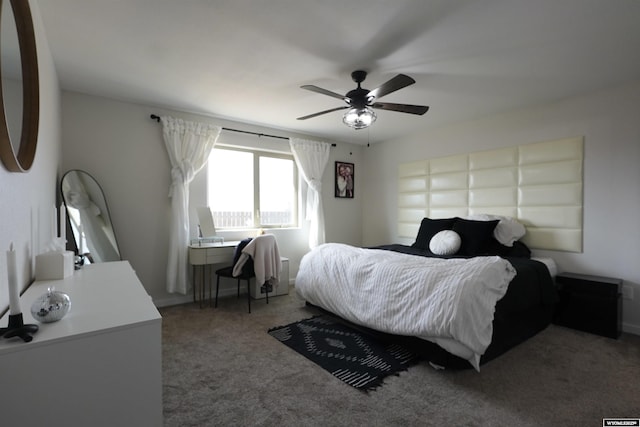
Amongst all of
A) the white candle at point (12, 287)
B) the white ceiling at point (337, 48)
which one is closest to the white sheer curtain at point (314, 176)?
the white ceiling at point (337, 48)

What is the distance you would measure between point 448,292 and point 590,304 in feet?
6.03

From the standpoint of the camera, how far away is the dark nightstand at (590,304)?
→ 2756 millimetres

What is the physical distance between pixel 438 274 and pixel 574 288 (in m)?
1.76

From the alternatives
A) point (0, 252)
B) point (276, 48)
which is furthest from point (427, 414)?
point (276, 48)

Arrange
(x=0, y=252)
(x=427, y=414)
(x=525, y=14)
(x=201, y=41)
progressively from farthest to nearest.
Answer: (x=201, y=41)
(x=525, y=14)
(x=427, y=414)
(x=0, y=252)

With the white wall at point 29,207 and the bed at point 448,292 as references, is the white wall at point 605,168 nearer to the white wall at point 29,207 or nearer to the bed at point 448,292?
the bed at point 448,292

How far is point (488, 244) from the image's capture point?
11.1ft

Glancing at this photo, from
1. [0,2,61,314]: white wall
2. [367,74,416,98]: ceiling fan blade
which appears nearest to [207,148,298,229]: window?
[0,2,61,314]: white wall

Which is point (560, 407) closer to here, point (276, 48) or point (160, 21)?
point (276, 48)

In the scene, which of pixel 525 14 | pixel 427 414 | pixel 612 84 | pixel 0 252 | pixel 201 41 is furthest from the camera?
pixel 612 84

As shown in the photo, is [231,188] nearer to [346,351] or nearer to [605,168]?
[346,351]

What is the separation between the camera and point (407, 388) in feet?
6.56

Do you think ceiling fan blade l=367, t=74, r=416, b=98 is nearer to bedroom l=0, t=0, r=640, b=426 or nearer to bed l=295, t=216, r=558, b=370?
bedroom l=0, t=0, r=640, b=426

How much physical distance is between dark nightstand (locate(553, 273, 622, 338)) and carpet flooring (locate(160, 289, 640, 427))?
0.14 m
